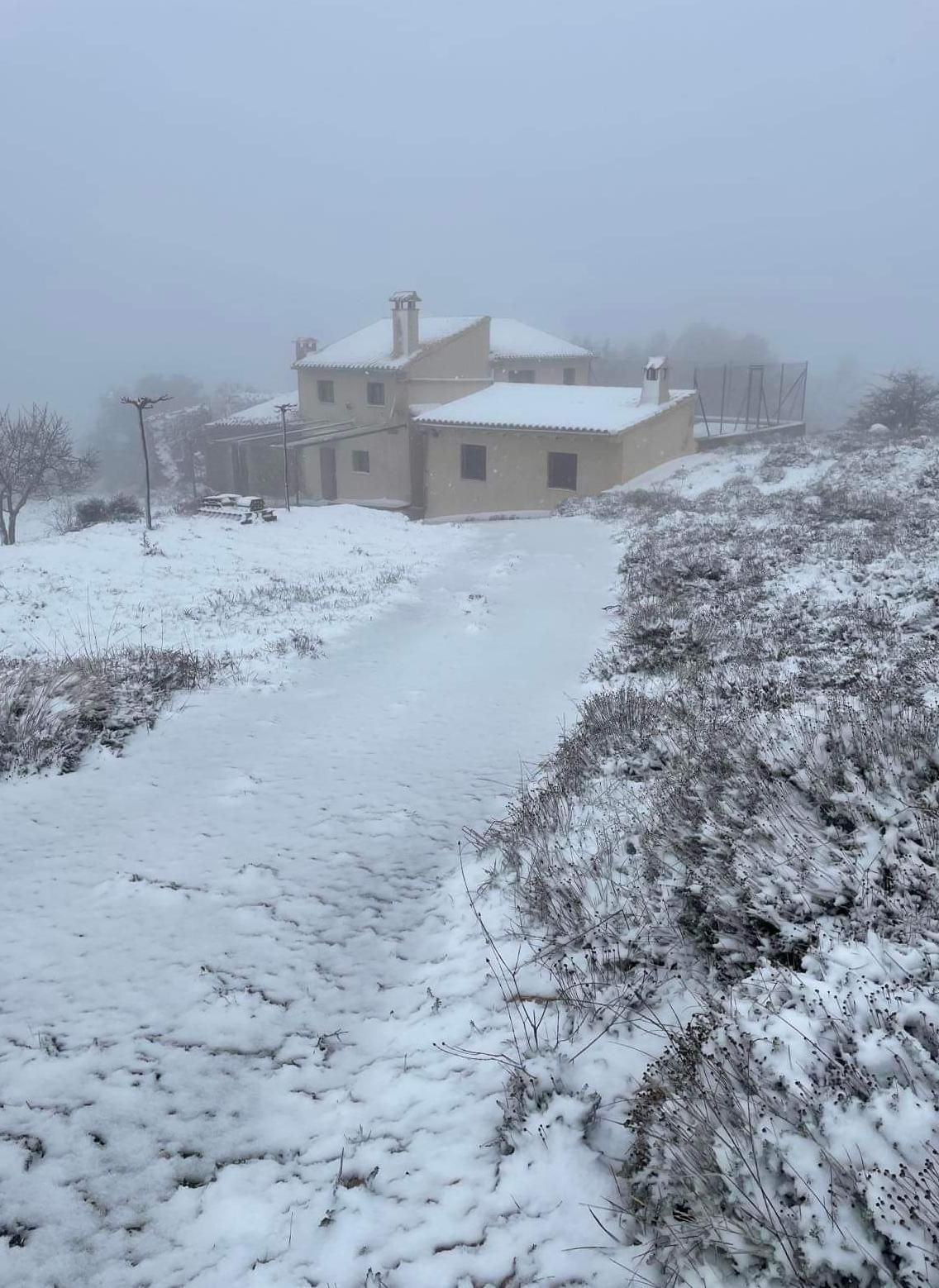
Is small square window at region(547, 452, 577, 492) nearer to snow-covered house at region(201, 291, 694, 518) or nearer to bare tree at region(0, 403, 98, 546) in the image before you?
snow-covered house at region(201, 291, 694, 518)

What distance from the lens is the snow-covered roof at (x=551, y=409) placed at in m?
28.2

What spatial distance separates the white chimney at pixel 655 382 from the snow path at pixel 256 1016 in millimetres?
26167

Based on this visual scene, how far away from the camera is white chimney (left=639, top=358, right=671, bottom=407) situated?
3020cm

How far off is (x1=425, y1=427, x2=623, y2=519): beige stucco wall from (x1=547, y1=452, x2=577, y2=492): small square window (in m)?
0.16

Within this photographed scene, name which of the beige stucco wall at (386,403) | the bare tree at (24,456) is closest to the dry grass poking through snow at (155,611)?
the bare tree at (24,456)

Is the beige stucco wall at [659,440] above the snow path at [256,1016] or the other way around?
above

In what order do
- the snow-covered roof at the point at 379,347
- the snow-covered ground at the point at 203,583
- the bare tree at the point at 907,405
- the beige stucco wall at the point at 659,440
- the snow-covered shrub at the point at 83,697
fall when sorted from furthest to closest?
the snow-covered roof at the point at 379,347 → the bare tree at the point at 907,405 → the beige stucco wall at the point at 659,440 → the snow-covered ground at the point at 203,583 → the snow-covered shrub at the point at 83,697

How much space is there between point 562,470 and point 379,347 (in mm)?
14985

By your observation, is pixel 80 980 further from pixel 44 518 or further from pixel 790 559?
pixel 44 518

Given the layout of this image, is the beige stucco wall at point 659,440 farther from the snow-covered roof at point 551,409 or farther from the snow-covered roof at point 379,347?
the snow-covered roof at point 379,347

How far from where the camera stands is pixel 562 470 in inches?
1141

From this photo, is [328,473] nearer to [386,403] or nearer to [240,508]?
[386,403]

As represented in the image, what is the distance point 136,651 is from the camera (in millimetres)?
8734

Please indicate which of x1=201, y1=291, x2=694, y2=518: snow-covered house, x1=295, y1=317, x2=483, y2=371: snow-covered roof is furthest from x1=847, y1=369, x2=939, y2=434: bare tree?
x1=295, y1=317, x2=483, y2=371: snow-covered roof
